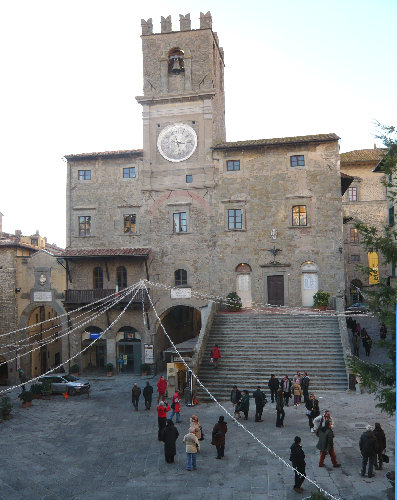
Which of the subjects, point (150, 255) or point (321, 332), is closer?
point (321, 332)

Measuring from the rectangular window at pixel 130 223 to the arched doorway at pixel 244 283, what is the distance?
7626mm

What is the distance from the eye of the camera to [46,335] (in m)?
37.7

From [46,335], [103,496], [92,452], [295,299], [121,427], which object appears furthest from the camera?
[46,335]

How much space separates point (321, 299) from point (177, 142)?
1399 centimetres

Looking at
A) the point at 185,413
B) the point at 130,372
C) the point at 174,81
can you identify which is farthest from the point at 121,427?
the point at 174,81

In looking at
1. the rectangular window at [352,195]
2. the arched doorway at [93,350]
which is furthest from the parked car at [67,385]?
the rectangular window at [352,195]

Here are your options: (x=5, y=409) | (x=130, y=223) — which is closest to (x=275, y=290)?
(x=130, y=223)

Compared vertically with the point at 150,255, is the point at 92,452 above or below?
below

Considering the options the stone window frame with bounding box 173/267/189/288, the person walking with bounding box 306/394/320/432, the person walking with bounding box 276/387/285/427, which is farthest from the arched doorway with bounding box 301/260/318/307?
the person walking with bounding box 276/387/285/427

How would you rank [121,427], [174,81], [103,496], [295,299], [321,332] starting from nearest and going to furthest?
[103,496] → [121,427] → [321,332] → [295,299] → [174,81]

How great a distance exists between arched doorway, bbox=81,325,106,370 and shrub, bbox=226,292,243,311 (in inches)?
359

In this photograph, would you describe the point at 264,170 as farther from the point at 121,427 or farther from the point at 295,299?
the point at 121,427

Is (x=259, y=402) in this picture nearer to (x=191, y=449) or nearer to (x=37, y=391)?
(x=191, y=449)

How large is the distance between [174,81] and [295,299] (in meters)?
16.8
